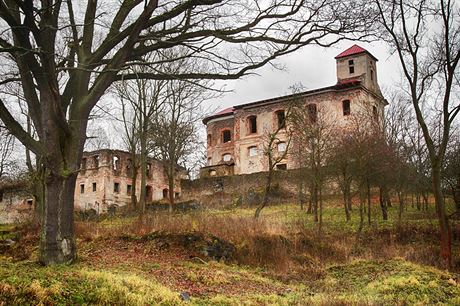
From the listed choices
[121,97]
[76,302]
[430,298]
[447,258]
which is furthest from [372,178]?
[76,302]

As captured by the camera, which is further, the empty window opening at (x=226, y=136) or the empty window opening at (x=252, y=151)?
the empty window opening at (x=226, y=136)

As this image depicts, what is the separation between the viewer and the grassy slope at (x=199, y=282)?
6477mm

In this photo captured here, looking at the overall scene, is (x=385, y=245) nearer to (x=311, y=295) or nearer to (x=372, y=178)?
(x=372, y=178)

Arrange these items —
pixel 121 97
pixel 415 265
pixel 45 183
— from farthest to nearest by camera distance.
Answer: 1. pixel 121 97
2. pixel 415 265
3. pixel 45 183

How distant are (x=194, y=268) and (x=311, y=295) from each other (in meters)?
3.24

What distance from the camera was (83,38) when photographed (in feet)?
33.1

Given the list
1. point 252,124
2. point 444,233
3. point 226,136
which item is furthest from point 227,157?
point 444,233

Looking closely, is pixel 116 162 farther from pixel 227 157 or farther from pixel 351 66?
pixel 351 66

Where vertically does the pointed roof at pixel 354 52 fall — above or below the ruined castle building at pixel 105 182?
above

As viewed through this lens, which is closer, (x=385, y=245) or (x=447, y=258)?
(x=447, y=258)

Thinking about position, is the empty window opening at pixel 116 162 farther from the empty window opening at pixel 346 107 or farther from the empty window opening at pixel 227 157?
the empty window opening at pixel 346 107

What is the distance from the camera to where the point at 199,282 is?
31.9 feet

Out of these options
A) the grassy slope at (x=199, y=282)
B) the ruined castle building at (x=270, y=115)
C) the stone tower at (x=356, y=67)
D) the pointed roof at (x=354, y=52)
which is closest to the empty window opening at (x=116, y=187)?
the ruined castle building at (x=270, y=115)

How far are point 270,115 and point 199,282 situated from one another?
3465 cm
